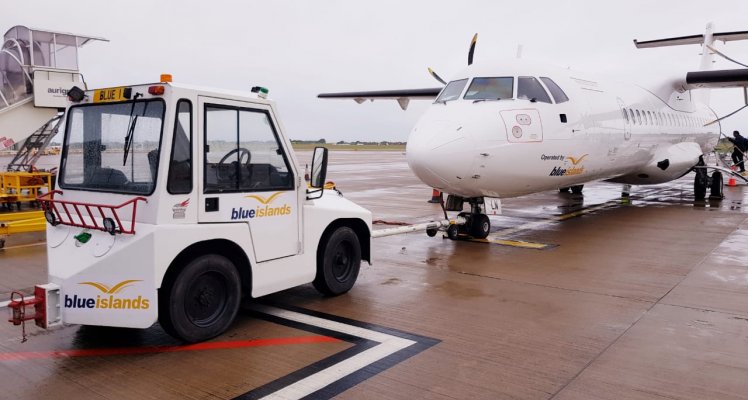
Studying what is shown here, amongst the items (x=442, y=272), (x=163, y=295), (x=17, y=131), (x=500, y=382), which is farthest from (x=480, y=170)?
(x=17, y=131)

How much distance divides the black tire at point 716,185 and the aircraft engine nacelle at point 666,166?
1651 millimetres

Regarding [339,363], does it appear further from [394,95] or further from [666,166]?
[394,95]

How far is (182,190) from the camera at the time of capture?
15.0 feet

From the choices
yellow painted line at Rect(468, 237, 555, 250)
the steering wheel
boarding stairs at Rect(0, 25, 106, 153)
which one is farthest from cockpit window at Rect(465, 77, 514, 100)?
boarding stairs at Rect(0, 25, 106, 153)

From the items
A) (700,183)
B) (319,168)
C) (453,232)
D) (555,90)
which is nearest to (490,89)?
(555,90)

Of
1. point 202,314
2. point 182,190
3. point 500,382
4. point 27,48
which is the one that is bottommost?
point 500,382

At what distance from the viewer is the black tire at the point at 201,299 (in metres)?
4.52

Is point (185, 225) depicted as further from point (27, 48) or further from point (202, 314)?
point (27, 48)

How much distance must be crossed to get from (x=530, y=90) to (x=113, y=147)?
701 cm

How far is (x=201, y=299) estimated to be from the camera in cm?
480

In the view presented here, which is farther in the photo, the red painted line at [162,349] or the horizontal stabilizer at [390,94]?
the horizontal stabilizer at [390,94]

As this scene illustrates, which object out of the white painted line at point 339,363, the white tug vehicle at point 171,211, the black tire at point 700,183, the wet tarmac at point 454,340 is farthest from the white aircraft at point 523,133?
the black tire at point 700,183

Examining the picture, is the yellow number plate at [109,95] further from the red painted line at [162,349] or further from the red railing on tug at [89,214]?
the red painted line at [162,349]

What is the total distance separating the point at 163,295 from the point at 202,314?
45cm
